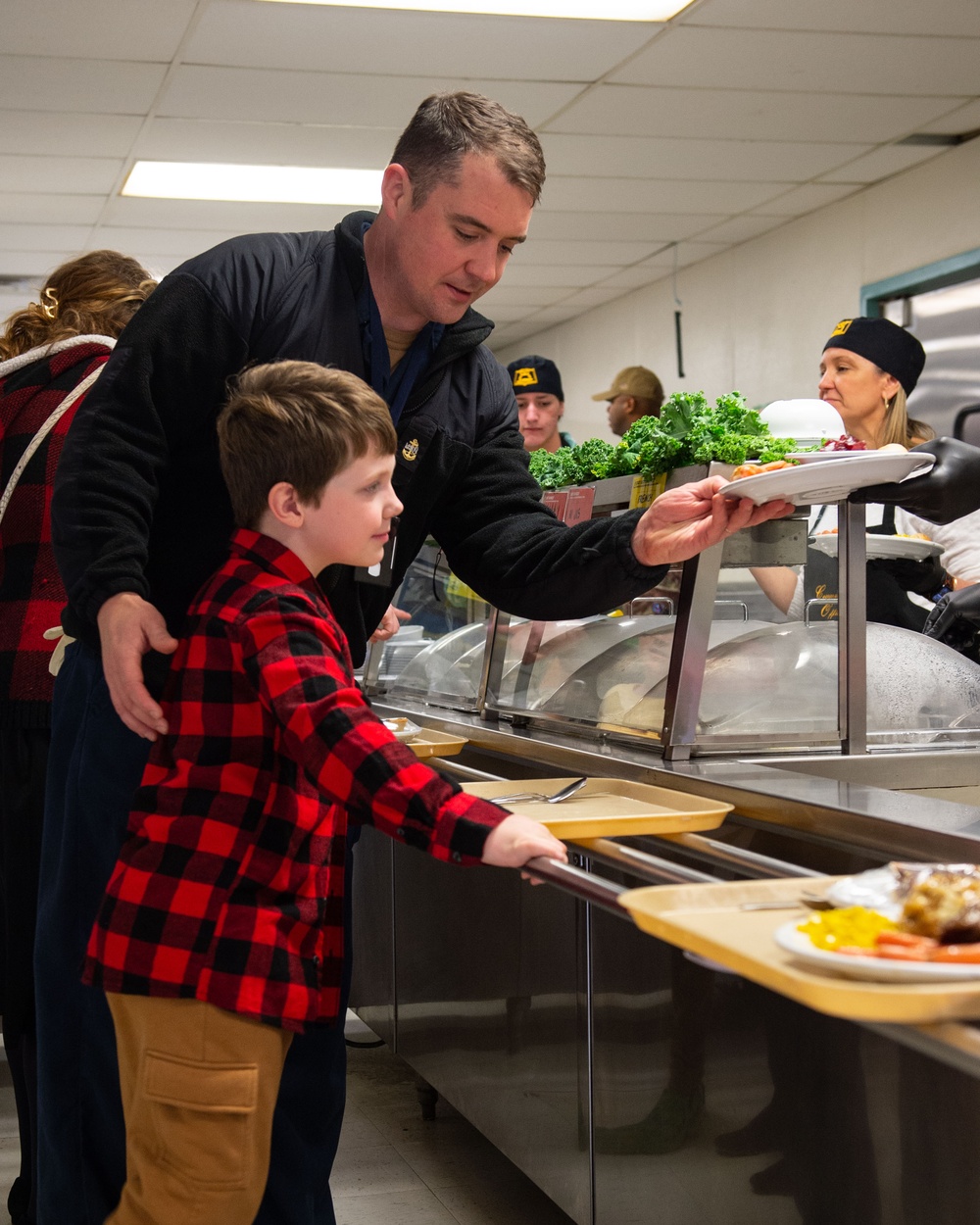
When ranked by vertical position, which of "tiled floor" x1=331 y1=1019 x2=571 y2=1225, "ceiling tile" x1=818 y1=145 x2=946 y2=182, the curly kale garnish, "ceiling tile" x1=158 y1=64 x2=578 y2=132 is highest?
"ceiling tile" x1=158 y1=64 x2=578 y2=132

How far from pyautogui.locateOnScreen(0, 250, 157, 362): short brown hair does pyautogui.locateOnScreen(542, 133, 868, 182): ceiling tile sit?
397cm

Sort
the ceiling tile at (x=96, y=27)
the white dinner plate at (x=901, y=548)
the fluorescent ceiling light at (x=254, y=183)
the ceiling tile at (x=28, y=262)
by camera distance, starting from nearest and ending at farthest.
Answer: the white dinner plate at (x=901, y=548) < the ceiling tile at (x=96, y=27) < the fluorescent ceiling light at (x=254, y=183) < the ceiling tile at (x=28, y=262)

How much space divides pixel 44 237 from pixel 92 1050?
7018mm

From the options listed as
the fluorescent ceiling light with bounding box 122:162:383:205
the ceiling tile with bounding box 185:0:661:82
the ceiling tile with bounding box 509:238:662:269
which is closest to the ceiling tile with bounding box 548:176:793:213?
the ceiling tile with bounding box 509:238:662:269

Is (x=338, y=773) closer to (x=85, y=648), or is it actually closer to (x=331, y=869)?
(x=331, y=869)

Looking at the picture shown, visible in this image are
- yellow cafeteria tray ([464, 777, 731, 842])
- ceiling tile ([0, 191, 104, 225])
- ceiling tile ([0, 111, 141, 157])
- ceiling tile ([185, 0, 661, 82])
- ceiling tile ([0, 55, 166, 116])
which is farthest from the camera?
ceiling tile ([0, 191, 104, 225])

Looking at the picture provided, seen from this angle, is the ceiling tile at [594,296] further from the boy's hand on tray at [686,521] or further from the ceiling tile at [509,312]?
the boy's hand on tray at [686,521]

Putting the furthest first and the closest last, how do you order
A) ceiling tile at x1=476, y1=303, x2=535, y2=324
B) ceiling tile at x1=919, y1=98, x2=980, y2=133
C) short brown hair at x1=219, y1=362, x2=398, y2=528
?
ceiling tile at x1=476, y1=303, x2=535, y2=324 → ceiling tile at x1=919, y1=98, x2=980, y2=133 → short brown hair at x1=219, y1=362, x2=398, y2=528

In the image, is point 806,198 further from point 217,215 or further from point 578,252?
point 217,215

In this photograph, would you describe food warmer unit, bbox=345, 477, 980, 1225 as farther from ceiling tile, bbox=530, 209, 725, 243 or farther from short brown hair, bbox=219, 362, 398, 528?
ceiling tile, bbox=530, 209, 725, 243

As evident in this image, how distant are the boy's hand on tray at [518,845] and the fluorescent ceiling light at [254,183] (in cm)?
585

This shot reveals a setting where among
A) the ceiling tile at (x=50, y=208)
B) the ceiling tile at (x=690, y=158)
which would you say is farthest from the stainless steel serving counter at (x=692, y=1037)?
the ceiling tile at (x=50, y=208)

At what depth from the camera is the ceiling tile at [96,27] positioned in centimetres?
462

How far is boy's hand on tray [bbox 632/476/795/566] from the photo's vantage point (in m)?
1.94
